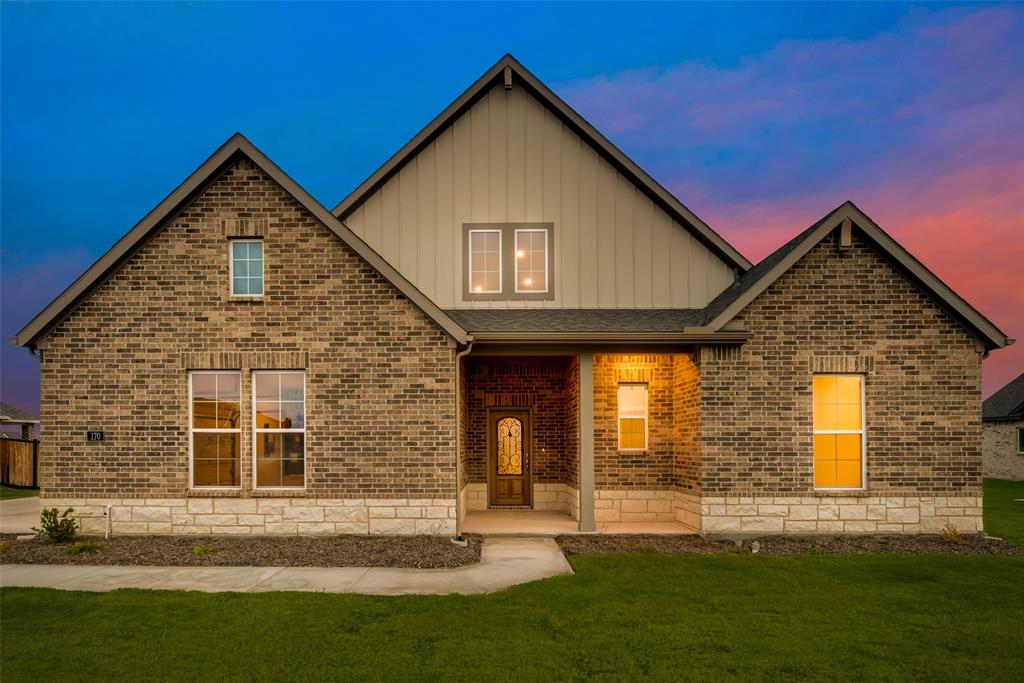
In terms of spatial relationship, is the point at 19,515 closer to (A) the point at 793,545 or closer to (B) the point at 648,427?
(B) the point at 648,427

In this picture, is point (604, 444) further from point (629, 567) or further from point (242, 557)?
point (242, 557)

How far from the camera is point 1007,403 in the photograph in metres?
33.9

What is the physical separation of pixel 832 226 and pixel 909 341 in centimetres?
246

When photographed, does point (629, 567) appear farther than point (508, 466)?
No

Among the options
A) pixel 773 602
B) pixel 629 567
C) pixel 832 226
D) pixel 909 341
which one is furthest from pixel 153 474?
pixel 909 341

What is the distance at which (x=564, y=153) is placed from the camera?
A: 555 inches

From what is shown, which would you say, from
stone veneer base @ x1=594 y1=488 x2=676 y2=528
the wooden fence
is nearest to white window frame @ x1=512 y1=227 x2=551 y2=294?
stone veneer base @ x1=594 y1=488 x2=676 y2=528

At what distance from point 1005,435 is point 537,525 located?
30923 mm

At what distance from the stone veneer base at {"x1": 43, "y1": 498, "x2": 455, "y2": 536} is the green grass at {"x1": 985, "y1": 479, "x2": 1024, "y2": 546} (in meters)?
10.1

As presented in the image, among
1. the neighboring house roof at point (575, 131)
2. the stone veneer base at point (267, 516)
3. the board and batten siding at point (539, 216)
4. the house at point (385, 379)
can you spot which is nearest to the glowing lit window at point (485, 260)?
the board and batten siding at point (539, 216)

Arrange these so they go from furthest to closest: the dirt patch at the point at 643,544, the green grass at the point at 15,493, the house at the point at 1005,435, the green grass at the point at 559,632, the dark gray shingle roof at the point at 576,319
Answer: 1. the house at the point at 1005,435
2. the green grass at the point at 15,493
3. the dark gray shingle roof at the point at 576,319
4. the dirt patch at the point at 643,544
5. the green grass at the point at 559,632

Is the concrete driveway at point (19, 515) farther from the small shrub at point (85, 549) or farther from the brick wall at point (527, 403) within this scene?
the brick wall at point (527, 403)

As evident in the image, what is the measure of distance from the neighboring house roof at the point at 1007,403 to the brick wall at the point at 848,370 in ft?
83.9

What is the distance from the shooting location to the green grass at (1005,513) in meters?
12.8
